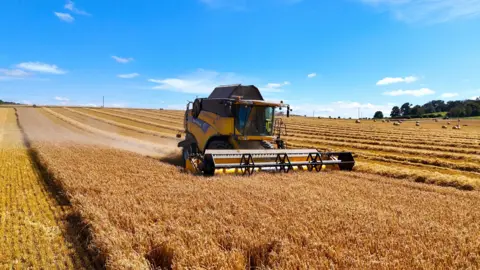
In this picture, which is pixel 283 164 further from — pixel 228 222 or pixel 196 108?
pixel 228 222

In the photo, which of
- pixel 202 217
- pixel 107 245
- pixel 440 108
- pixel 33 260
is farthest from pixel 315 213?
pixel 440 108

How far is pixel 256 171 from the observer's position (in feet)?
32.7

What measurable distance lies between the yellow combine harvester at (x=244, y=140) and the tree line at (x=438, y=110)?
280 ft

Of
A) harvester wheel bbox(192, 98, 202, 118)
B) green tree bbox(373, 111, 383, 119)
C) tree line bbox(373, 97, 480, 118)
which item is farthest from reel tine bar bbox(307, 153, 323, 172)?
green tree bbox(373, 111, 383, 119)

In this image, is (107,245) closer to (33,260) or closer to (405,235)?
(33,260)

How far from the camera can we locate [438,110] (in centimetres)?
10494

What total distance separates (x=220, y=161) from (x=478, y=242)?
21.2 ft

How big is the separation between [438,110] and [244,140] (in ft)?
369

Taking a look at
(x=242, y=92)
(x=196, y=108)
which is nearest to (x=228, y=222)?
(x=242, y=92)

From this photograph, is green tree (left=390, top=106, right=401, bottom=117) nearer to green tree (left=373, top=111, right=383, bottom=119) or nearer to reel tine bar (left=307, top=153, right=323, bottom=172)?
green tree (left=373, top=111, right=383, bottom=119)

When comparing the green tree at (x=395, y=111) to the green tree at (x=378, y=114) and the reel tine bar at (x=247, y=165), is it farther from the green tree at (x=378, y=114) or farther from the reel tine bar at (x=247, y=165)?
the reel tine bar at (x=247, y=165)

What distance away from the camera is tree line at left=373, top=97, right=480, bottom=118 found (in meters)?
81.4

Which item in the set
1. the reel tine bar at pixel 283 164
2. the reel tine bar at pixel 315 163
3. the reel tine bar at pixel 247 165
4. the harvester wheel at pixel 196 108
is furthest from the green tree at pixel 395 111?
the reel tine bar at pixel 247 165

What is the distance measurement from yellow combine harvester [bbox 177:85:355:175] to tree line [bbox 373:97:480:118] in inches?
3358
